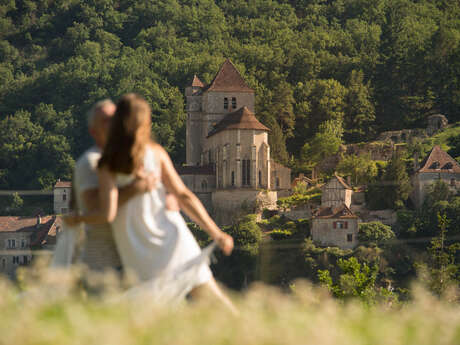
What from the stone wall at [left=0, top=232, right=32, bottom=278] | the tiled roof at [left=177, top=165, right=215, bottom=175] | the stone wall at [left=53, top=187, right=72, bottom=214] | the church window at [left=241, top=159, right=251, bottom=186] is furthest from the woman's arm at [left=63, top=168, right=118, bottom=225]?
the stone wall at [left=53, top=187, right=72, bottom=214]

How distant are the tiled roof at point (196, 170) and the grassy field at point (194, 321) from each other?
60382mm

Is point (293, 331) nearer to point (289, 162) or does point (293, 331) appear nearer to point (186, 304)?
point (186, 304)

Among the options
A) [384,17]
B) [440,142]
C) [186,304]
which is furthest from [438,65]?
[186,304]

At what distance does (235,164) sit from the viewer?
215 feet

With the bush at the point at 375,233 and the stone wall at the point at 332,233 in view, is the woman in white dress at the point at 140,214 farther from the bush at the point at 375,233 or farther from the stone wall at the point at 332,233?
the stone wall at the point at 332,233

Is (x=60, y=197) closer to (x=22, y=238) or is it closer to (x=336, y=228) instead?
(x=22, y=238)

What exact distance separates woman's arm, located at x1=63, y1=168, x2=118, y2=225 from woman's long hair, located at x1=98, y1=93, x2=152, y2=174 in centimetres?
8

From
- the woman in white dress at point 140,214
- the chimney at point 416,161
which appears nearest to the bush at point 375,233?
the chimney at point 416,161

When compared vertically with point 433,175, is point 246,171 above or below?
above

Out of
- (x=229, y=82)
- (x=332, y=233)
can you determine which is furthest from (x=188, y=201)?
(x=229, y=82)

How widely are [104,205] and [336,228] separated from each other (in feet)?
170

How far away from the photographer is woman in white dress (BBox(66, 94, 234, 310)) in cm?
754

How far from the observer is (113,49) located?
4860 inches

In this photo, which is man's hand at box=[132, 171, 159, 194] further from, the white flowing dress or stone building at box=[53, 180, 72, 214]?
stone building at box=[53, 180, 72, 214]
